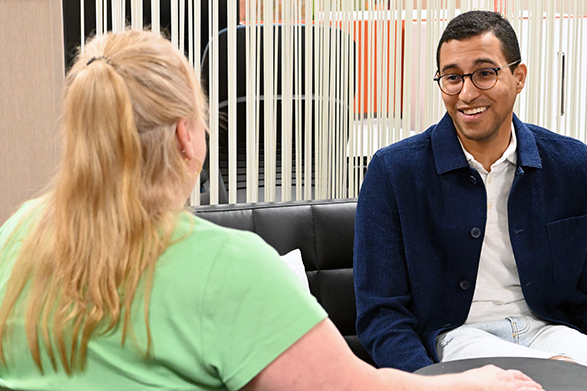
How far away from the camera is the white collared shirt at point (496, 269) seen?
1.80 metres

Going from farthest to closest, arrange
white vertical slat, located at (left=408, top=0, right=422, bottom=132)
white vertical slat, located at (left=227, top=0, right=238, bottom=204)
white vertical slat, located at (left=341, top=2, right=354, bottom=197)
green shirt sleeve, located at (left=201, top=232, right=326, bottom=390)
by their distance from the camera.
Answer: white vertical slat, located at (left=408, top=0, right=422, bottom=132) < white vertical slat, located at (left=341, top=2, right=354, bottom=197) < white vertical slat, located at (left=227, top=0, right=238, bottom=204) < green shirt sleeve, located at (left=201, top=232, right=326, bottom=390)

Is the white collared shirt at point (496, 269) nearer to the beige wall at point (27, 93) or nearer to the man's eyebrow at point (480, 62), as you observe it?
the man's eyebrow at point (480, 62)

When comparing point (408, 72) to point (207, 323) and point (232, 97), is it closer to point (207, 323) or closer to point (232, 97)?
point (232, 97)

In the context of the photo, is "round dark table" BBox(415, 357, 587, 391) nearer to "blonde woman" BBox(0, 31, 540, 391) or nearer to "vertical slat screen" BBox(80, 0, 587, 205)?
"blonde woman" BBox(0, 31, 540, 391)

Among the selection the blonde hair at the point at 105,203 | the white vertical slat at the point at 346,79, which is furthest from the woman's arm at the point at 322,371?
the white vertical slat at the point at 346,79

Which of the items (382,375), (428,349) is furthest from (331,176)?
(382,375)

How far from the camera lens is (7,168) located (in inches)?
79.7

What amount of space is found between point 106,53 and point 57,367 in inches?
17.3

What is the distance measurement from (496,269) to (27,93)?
1.45 m

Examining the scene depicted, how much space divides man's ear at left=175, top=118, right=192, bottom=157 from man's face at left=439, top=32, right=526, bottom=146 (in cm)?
103

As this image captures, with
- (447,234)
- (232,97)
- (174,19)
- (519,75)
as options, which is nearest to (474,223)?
(447,234)

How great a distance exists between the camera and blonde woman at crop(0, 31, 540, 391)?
2.87ft

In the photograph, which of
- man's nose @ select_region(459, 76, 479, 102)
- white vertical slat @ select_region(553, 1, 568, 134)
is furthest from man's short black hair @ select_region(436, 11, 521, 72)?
white vertical slat @ select_region(553, 1, 568, 134)

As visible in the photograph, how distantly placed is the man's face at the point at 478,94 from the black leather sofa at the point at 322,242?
1.79 feet
